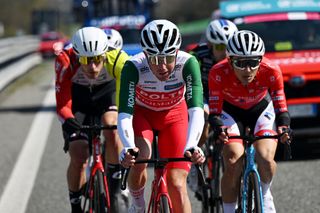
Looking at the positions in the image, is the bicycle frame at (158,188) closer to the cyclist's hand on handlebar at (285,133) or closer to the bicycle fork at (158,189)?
the bicycle fork at (158,189)

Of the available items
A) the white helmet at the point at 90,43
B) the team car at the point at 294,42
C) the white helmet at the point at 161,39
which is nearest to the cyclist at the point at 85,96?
the white helmet at the point at 90,43

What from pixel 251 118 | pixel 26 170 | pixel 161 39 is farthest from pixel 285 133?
pixel 26 170

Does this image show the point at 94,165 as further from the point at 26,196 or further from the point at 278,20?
the point at 278,20

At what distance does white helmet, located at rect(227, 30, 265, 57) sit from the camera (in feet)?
21.0

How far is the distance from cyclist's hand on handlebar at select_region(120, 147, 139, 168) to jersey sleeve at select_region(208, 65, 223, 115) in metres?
1.22

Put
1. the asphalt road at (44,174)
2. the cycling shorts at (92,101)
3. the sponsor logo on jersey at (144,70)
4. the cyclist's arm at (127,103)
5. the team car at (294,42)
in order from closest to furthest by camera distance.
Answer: the cyclist's arm at (127,103)
the sponsor logo on jersey at (144,70)
the cycling shorts at (92,101)
the asphalt road at (44,174)
the team car at (294,42)

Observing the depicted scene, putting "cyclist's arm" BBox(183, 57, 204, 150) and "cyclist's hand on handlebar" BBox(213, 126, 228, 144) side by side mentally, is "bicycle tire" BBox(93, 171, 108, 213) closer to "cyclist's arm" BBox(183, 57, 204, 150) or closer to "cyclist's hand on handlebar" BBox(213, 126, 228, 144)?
"cyclist's hand on handlebar" BBox(213, 126, 228, 144)

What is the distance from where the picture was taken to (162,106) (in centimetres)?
627

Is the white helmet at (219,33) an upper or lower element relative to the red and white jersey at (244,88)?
upper

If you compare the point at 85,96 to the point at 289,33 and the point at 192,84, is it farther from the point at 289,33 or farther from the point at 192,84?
the point at 289,33

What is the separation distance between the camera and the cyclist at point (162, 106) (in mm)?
5719

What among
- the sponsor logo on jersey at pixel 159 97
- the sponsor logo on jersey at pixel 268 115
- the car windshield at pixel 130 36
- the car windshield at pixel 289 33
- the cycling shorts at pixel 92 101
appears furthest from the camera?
the car windshield at pixel 130 36

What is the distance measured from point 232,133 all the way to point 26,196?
295cm

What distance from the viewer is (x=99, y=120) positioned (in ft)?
24.2
